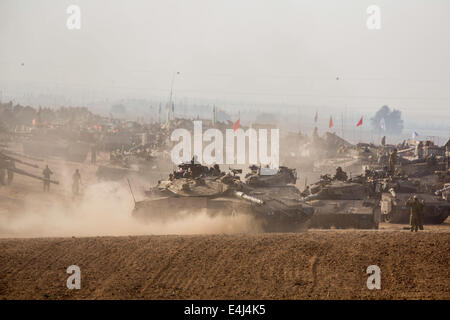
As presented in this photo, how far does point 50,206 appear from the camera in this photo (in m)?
33.2

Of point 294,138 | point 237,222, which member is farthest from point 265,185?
point 294,138

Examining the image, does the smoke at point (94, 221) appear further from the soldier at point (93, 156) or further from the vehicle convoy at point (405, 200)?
the soldier at point (93, 156)

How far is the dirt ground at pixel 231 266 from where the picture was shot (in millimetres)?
14570

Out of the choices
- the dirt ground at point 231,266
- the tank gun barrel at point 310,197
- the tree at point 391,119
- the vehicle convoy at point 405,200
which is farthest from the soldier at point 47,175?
the tree at point 391,119

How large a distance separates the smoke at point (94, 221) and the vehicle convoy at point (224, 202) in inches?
11.4

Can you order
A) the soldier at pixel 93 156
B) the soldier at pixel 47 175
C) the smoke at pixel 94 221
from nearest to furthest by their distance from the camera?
the smoke at pixel 94 221 → the soldier at pixel 47 175 → the soldier at pixel 93 156

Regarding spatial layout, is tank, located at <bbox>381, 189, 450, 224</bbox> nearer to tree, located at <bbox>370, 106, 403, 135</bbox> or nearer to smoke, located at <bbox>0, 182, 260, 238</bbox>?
smoke, located at <bbox>0, 182, 260, 238</bbox>

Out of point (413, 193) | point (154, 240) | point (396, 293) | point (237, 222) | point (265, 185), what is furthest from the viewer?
point (413, 193)

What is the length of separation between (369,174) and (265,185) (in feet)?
29.1

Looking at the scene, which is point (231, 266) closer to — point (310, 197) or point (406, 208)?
point (310, 197)

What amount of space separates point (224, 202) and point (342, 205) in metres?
5.48

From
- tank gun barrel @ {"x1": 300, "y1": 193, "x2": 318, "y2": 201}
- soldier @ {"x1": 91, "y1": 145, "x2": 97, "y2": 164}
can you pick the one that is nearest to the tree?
soldier @ {"x1": 91, "y1": 145, "x2": 97, "y2": 164}

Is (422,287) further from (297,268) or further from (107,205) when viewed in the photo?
(107,205)

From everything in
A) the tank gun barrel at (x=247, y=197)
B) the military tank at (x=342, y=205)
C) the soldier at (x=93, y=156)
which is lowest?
the soldier at (x=93, y=156)
